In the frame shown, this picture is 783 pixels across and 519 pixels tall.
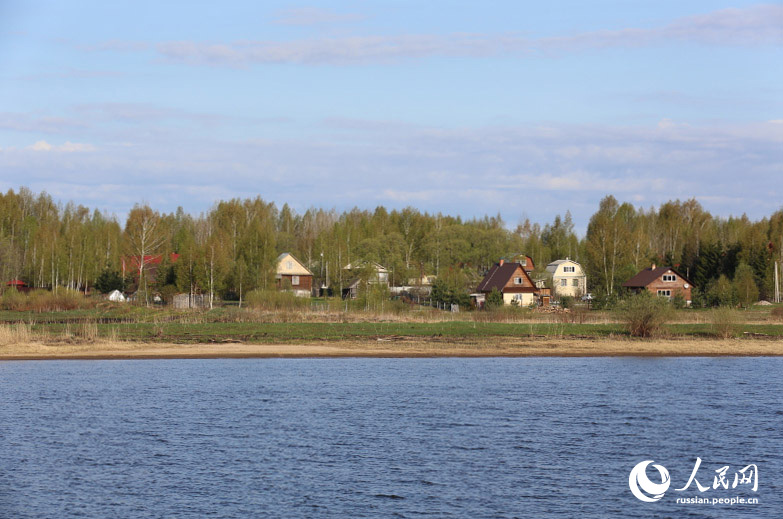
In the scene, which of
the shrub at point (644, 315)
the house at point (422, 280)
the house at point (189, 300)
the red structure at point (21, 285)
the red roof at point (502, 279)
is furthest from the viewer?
the house at point (422, 280)

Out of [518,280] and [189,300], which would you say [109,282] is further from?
[518,280]

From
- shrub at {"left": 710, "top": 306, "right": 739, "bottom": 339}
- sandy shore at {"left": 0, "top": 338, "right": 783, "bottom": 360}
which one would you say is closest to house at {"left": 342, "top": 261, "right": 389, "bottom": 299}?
sandy shore at {"left": 0, "top": 338, "right": 783, "bottom": 360}

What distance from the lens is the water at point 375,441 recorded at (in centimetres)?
1877

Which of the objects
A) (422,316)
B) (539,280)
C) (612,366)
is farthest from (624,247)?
(612,366)

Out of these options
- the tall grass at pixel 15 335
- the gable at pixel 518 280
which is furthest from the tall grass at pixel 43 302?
the gable at pixel 518 280

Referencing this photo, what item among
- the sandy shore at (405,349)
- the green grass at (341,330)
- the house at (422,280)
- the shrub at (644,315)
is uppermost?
the house at (422,280)

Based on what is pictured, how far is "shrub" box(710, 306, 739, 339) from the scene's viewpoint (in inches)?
2013

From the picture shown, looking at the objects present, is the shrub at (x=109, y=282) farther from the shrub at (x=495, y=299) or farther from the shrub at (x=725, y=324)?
the shrub at (x=725, y=324)

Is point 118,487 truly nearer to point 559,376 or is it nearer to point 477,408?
point 477,408

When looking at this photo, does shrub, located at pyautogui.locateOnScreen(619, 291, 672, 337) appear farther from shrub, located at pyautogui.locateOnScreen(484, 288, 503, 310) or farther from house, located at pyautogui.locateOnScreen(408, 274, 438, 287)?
house, located at pyautogui.locateOnScreen(408, 274, 438, 287)

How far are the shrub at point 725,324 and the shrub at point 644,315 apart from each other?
11.6 feet

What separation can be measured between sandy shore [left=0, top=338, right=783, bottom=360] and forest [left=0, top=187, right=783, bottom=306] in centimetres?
2615

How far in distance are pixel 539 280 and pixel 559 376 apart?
172ft

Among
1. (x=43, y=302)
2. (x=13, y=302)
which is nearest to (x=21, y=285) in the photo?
(x=13, y=302)
